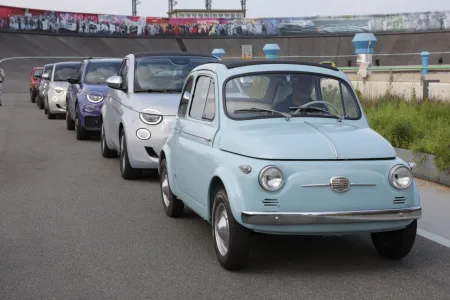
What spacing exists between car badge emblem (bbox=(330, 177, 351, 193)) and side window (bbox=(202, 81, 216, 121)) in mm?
1554

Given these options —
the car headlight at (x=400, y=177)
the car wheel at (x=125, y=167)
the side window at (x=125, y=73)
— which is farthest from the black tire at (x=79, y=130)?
the car headlight at (x=400, y=177)

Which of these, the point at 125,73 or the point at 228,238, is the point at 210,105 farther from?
the point at 125,73

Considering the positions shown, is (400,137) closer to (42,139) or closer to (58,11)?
(42,139)

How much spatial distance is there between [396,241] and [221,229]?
1369 mm

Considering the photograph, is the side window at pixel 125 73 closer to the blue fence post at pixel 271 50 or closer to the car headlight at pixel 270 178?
the car headlight at pixel 270 178

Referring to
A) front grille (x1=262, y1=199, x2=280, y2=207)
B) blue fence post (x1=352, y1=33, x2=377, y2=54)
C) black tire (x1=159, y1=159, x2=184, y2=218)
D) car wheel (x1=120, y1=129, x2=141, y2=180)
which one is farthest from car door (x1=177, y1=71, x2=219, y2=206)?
blue fence post (x1=352, y1=33, x2=377, y2=54)

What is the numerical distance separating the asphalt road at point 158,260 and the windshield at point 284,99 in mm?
1147

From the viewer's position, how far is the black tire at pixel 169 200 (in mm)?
8125

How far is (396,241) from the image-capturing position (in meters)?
6.19

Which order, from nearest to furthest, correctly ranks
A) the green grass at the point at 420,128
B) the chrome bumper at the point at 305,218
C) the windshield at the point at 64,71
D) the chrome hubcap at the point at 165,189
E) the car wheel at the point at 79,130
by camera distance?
the chrome bumper at the point at 305,218 < the chrome hubcap at the point at 165,189 < the green grass at the point at 420,128 < the car wheel at the point at 79,130 < the windshield at the point at 64,71

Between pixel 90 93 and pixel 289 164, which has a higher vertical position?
pixel 289 164

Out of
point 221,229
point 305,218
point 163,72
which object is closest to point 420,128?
point 163,72

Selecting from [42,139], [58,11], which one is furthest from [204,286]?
[58,11]

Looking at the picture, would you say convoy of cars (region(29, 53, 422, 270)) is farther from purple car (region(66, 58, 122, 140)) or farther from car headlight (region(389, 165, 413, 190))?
purple car (region(66, 58, 122, 140))
